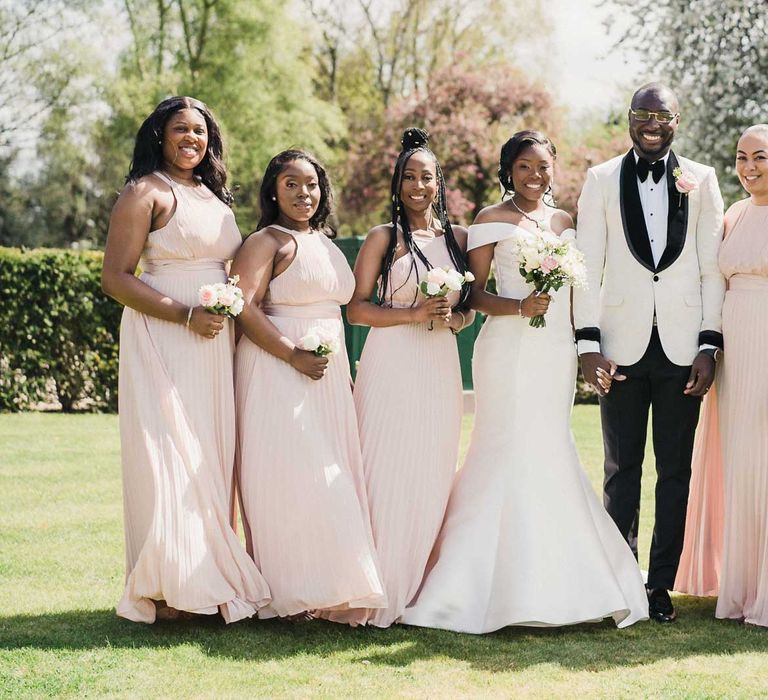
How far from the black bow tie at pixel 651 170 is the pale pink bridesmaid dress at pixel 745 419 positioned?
1.68ft

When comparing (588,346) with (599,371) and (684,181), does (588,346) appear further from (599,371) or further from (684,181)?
(684,181)

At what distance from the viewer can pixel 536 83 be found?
29281mm

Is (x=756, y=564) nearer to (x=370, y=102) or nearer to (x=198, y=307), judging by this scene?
(x=198, y=307)

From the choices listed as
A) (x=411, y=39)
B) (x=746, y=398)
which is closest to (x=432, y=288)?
(x=746, y=398)

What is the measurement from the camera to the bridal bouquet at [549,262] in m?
5.65

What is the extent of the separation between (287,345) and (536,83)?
81.9 feet

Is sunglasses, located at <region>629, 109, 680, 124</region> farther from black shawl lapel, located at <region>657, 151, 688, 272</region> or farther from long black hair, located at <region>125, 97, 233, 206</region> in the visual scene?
long black hair, located at <region>125, 97, 233, 206</region>

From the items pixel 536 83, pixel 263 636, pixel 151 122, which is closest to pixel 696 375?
pixel 263 636

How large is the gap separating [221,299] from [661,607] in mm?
2926

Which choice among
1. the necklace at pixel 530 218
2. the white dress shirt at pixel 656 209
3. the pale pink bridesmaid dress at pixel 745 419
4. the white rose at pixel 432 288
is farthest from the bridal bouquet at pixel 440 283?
the pale pink bridesmaid dress at pixel 745 419

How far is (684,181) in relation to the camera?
5.89 m

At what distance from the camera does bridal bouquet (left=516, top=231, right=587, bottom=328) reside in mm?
5648

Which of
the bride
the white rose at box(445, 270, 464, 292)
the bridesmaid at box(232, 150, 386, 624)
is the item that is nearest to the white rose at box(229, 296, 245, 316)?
the bridesmaid at box(232, 150, 386, 624)

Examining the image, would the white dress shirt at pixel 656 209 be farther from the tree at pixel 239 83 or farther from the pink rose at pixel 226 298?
the tree at pixel 239 83
